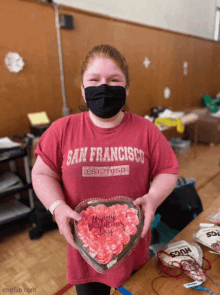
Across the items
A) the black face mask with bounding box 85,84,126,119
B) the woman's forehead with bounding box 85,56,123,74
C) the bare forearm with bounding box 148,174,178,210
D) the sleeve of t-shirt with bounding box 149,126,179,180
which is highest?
the woman's forehead with bounding box 85,56,123,74

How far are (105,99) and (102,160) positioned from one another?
215mm

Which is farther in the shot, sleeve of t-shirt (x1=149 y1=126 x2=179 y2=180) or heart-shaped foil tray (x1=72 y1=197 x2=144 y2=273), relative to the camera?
sleeve of t-shirt (x1=149 y1=126 x2=179 y2=180)

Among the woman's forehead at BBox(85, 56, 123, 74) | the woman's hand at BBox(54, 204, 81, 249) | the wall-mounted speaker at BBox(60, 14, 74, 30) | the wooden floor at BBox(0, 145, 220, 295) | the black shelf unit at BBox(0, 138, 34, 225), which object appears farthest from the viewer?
the wall-mounted speaker at BBox(60, 14, 74, 30)

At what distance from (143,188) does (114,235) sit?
216 mm

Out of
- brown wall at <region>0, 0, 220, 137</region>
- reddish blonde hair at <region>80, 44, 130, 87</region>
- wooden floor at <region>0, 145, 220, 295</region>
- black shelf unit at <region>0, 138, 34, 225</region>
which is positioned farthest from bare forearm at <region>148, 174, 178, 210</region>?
black shelf unit at <region>0, 138, 34, 225</region>

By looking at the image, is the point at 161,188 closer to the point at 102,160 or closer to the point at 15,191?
the point at 102,160

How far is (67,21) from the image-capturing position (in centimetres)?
256

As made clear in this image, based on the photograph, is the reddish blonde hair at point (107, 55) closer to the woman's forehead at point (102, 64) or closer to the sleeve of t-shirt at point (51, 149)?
the woman's forehead at point (102, 64)

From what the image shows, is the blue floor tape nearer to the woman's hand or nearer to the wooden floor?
the woman's hand

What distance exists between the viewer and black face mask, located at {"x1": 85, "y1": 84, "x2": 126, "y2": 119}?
792 mm

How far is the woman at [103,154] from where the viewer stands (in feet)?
2.52

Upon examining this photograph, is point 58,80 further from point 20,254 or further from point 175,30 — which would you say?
point 175,30

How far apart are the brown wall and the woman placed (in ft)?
2.21

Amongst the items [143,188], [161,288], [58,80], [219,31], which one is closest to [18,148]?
[58,80]
